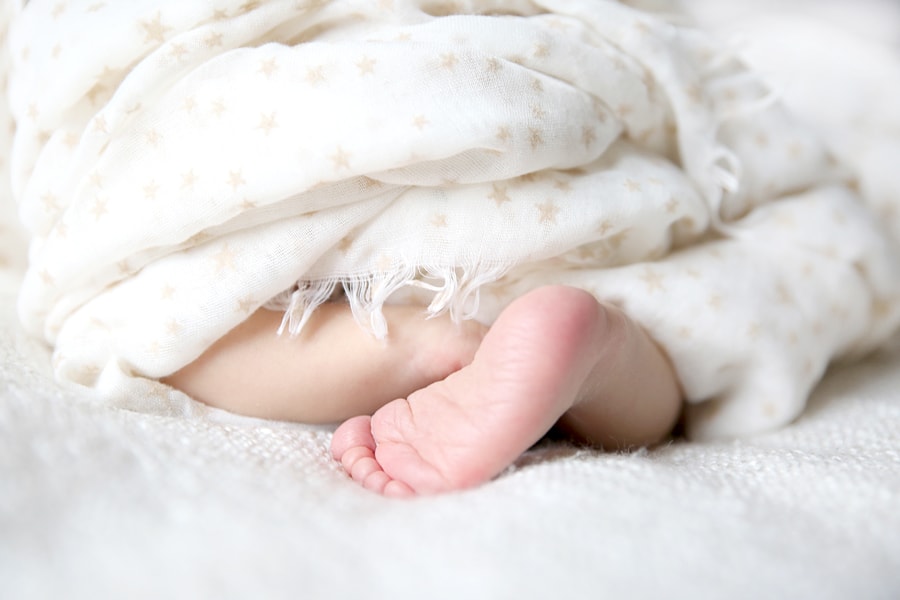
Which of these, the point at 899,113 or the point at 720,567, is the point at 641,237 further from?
the point at 899,113

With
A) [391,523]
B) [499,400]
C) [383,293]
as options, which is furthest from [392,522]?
[383,293]

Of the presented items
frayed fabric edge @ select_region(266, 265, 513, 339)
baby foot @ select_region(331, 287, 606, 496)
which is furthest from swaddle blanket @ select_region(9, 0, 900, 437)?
baby foot @ select_region(331, 287, 606, 496)

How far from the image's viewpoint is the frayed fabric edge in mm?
694

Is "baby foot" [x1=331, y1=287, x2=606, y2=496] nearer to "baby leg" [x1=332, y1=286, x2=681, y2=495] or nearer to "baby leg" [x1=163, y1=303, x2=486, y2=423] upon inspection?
"baby leg" [x1=332, y1=286, x2=681, y2=495]

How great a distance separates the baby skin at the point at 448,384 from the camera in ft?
1.89

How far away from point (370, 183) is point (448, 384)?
189mm

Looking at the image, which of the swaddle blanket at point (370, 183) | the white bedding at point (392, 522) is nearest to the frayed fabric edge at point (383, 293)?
the swaddle blanket at point (370, 183)

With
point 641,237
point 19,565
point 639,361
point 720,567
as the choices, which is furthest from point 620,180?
point 19,565

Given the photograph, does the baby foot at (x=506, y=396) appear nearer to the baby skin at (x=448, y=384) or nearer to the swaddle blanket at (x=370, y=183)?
the baby skin at (x=448, y=384)

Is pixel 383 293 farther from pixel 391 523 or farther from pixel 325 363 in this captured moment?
pixel 391 523

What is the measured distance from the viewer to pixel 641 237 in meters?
0.78

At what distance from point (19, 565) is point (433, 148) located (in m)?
0.41

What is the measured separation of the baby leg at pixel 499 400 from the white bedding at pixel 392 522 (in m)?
0.03

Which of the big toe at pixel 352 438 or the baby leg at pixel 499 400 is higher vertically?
the baby leg at pixel 499 400
